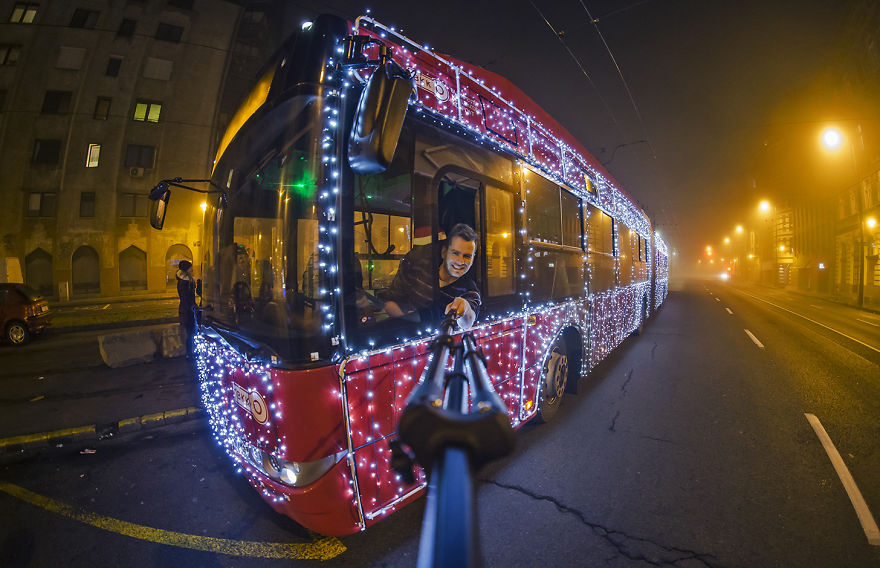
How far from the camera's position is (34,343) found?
10305mm

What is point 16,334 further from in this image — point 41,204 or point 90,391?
point 41,204

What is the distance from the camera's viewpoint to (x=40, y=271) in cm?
2288

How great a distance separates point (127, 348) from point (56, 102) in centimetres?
2801

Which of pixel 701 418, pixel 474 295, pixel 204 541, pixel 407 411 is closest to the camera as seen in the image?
pixel 407 411

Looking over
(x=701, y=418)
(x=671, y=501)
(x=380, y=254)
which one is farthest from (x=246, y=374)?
(x=701, y=418)

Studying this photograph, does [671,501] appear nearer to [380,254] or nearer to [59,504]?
[380,254]

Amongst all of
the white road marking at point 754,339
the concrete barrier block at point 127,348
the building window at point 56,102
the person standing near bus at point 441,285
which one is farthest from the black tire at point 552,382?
the building window at point 56,102

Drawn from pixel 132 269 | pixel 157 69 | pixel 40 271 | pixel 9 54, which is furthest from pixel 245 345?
pixel 9 54

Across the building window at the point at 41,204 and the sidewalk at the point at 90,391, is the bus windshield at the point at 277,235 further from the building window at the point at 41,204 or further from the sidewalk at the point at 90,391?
the building window at the point at 41,204

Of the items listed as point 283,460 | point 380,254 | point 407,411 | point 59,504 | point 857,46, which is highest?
point 857,46

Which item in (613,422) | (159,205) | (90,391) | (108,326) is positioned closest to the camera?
(159,205)

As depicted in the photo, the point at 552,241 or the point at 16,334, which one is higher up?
the point at 552,241

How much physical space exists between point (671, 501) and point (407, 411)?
3.16 m

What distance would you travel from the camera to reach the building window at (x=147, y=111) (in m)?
24.1
